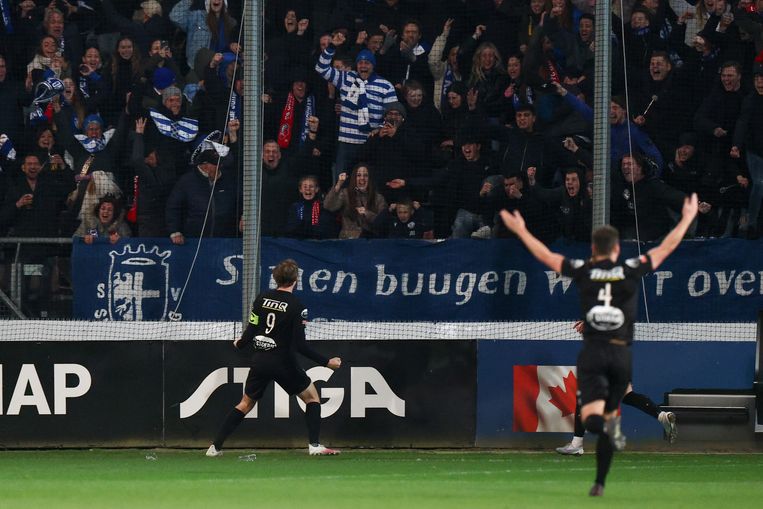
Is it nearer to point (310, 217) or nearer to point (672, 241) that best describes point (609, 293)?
point (672, 241)

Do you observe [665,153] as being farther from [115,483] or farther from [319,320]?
[115,483]

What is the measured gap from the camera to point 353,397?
1316cm

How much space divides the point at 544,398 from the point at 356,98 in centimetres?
454

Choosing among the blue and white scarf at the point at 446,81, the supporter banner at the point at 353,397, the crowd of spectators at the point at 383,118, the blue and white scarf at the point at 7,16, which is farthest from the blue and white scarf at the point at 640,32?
the blue and white scarf at the point at 7,16

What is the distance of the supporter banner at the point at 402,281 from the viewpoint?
14.1m

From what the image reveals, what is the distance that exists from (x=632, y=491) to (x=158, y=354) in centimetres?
554

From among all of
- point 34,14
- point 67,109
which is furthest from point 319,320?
point 34,14

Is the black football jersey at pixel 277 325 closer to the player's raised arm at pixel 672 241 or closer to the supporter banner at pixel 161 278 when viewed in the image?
the supporter banner at pixel 161 278

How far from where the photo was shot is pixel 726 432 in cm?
1297

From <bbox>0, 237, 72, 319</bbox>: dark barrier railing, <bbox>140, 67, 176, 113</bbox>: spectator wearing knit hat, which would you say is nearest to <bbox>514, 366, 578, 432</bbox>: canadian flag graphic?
<bbox>0, 237, 72, 319</bbox>: dark barrier railing

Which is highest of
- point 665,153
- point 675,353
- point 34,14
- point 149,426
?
point 34,14

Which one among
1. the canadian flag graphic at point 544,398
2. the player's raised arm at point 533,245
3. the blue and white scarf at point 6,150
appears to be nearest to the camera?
the player's raised arm at point 533,245

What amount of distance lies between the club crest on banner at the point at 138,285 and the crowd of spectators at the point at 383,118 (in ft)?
1.44

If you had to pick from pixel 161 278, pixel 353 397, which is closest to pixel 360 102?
pixel 161 278
